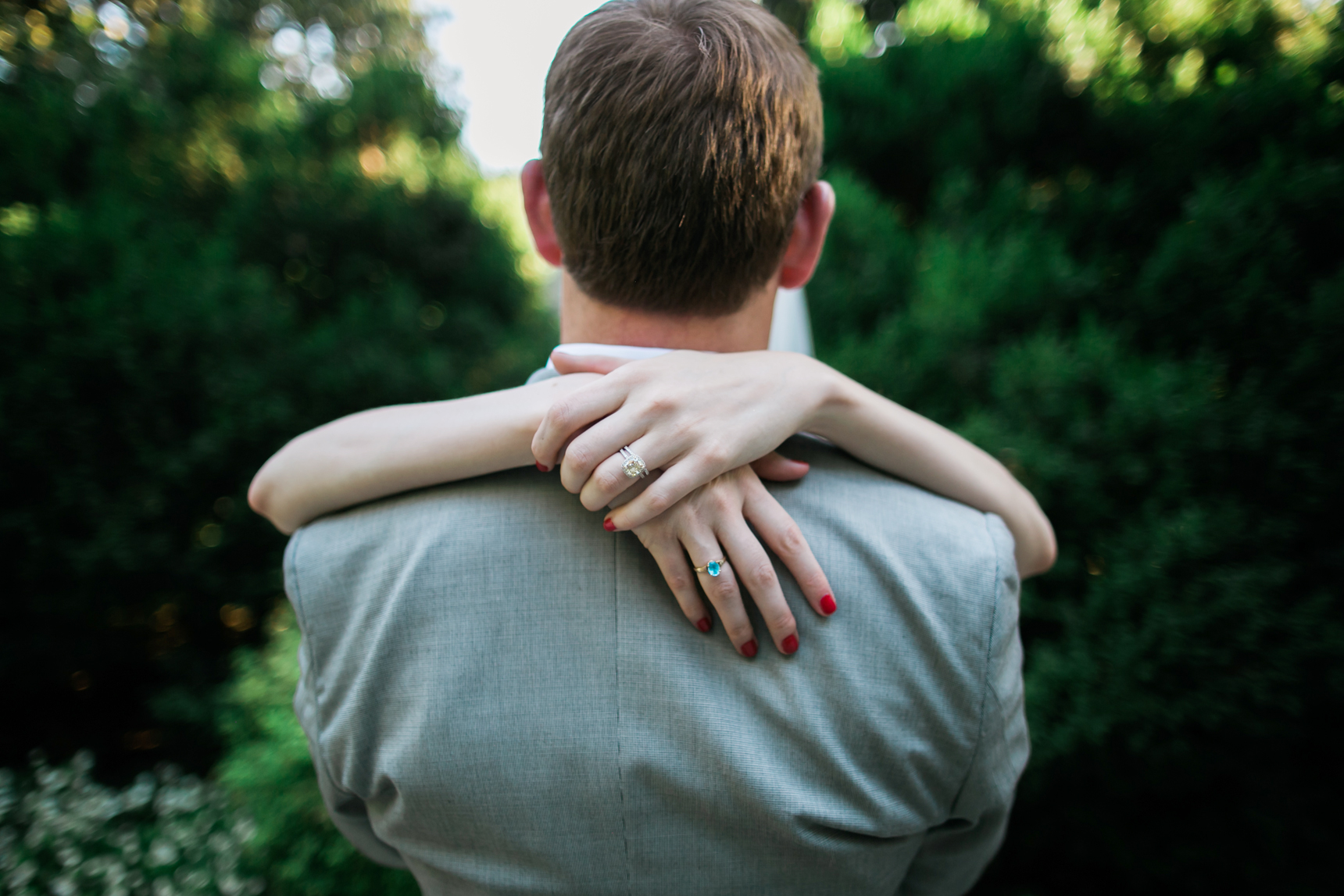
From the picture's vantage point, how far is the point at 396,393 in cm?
349

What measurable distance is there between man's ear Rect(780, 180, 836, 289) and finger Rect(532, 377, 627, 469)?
44 centimetres

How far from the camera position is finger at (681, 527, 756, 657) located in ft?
2.92

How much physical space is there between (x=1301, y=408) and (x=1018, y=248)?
1.04m

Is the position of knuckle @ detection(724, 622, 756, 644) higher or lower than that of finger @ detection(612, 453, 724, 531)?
lower

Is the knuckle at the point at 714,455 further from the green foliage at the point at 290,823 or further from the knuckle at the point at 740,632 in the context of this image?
the green foliage at the point at 290,823

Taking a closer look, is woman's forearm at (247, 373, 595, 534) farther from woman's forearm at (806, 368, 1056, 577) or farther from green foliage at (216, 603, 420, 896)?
green foliage at (216, 603, 420, 896)

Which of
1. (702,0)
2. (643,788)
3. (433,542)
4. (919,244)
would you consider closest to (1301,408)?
(919,244)

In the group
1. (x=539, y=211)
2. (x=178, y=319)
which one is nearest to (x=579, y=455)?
(x=539, y=211)

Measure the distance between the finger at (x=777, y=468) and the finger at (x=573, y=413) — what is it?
0.25 metres

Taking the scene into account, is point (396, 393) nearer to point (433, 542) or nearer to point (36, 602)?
point (36, 602)

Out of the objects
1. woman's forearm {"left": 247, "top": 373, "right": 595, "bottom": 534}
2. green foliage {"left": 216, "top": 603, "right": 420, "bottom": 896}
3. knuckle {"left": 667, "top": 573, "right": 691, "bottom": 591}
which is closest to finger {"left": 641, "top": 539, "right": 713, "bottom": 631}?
knuckle {"left": 667, "top": 573, "right": 691, "bottom": 591}

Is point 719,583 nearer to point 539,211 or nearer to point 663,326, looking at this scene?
point 663,326

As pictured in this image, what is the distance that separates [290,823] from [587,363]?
2.36 metres

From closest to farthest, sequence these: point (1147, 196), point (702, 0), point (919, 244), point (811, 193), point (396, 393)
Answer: point (702, 0)
point (811, 193)
point (1147, 196)
point (919, 244)
point (396, 393)
